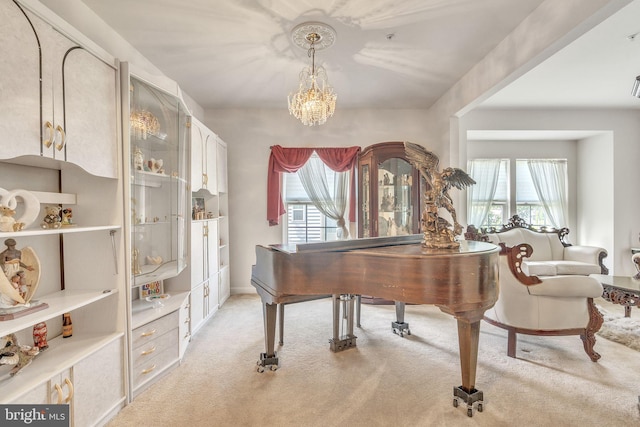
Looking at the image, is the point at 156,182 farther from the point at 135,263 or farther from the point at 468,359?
the point at 468,359

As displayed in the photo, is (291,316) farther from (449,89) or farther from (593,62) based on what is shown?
(593,62)

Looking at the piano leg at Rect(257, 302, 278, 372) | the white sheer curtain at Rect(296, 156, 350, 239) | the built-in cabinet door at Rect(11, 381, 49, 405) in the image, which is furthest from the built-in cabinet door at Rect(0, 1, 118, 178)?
the white sheer curtain at Rect(296, 156, 350, 239)

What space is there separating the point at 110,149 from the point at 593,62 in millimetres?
4576

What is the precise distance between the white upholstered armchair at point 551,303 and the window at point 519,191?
3.30m

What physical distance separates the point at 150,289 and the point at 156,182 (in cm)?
94

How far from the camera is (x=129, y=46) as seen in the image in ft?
8.87

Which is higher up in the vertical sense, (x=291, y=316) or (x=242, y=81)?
(x=242, y=81)

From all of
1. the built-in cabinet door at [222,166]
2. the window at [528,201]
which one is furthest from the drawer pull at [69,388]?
the window at [528,201]

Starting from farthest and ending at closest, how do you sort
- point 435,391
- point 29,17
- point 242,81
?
point 242,81, point 435,391, point 29,17

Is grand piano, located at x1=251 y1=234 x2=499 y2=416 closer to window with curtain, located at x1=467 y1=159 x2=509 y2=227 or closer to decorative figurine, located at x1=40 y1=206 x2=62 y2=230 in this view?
decorative figurine, located at x1=40 y1=206 x2=62 y2=230

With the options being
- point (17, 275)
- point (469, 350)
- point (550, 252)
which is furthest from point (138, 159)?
point (550, 252)

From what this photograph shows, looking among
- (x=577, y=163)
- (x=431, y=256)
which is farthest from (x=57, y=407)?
(x=577, y=163)

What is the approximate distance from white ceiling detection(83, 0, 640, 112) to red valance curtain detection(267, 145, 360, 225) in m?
0.70

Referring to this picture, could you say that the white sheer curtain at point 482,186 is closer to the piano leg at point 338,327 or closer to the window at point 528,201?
the window at point 528,201
